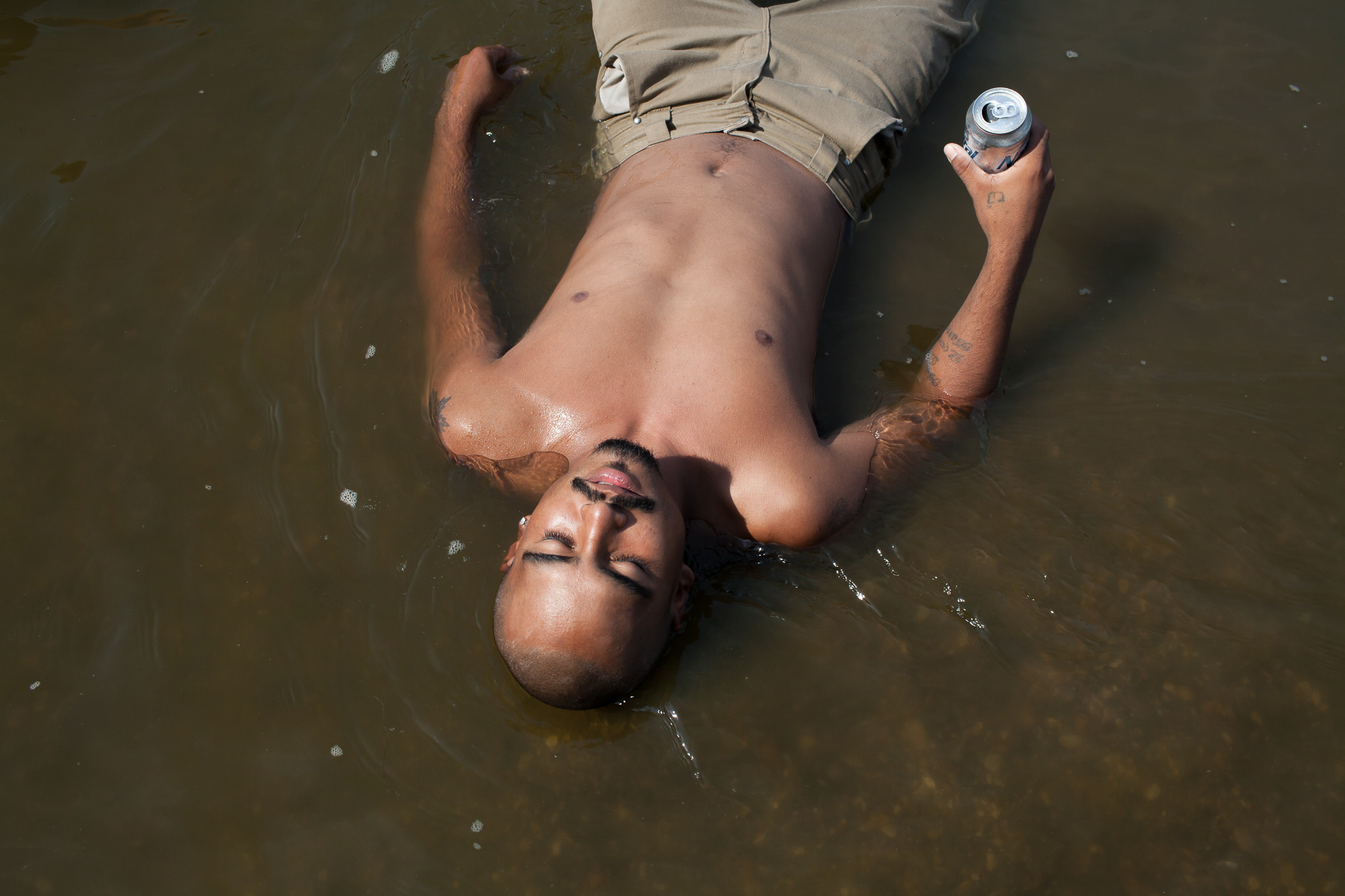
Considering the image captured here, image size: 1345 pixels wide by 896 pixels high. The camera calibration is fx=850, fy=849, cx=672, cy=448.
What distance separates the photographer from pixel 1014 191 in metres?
2.60

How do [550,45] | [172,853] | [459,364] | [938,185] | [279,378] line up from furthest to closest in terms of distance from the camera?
[550,45] < [938,185] < [279,378] < [459,364] < [172,853]

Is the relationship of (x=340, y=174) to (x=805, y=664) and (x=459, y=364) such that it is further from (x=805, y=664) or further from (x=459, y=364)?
(x=805, y=664)

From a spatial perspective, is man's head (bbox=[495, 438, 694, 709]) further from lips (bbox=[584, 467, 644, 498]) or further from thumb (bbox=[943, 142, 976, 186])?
thumb (bbox=[943, 142, 976, 186])

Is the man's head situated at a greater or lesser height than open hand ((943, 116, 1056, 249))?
lesser

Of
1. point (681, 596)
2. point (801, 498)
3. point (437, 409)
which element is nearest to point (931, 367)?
point (801, 498)

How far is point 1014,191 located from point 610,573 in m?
1.69

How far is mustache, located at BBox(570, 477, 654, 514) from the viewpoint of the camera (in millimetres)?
2365

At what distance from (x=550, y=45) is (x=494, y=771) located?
333 centimetres

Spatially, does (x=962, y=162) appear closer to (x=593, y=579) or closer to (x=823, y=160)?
(x=823, y=160)

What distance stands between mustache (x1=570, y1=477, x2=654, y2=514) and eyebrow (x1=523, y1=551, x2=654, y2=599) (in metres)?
0.18

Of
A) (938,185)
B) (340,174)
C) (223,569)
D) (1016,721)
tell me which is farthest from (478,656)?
(938,185)

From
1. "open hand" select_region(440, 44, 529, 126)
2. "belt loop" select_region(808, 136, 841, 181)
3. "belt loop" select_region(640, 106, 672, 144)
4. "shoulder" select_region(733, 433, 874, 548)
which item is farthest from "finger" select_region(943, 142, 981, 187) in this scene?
"open hand" select_region(440, 44, 529, 126)

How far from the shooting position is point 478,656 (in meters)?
2.87

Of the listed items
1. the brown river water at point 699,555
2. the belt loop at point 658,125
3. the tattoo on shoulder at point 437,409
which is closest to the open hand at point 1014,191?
the brown river water at point 699,555
